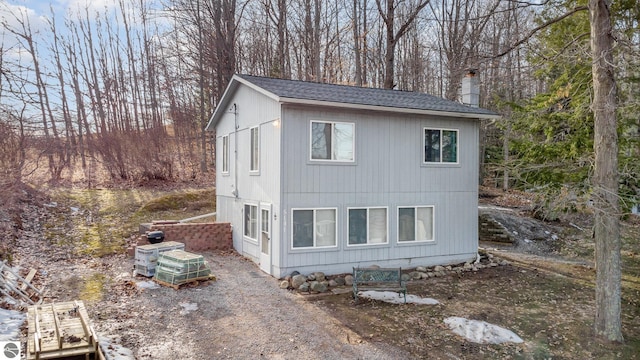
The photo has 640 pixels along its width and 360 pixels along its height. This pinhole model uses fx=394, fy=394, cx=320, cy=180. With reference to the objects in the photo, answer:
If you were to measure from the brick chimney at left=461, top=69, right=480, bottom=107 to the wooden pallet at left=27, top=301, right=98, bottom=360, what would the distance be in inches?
489

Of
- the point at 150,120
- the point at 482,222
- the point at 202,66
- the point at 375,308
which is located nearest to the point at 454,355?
the point at 375,308

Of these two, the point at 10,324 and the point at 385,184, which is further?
the point at 385,184

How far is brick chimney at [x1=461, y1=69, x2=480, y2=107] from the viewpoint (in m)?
13.4

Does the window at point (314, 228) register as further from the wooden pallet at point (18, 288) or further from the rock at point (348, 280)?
the wooden pallet at point (18, 288)

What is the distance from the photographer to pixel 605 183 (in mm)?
7801

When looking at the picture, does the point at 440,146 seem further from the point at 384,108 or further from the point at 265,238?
the point at 265,238

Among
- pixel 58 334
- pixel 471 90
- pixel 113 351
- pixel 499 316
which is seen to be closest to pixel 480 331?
pixel 499 316

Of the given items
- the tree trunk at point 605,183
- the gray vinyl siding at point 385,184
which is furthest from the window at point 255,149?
the tree trunk at point 605,183

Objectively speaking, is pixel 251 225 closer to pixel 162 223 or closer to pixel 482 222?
pixel 162 223

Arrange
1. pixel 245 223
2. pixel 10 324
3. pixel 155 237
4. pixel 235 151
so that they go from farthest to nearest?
pixel 235 151 → pixel 245 223 → pixel 155 237 → pixel 10 324

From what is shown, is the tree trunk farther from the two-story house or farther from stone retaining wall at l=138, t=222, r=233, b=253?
stone retaining wall at l=138, t=222, r=233, b=253

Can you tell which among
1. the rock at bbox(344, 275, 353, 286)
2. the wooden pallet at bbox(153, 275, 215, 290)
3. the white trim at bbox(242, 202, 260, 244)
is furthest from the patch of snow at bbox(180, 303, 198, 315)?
the rock at bbox(344, 275, 353, 286)

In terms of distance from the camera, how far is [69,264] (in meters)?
10.9

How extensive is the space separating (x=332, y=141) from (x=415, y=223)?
3.66 meters
